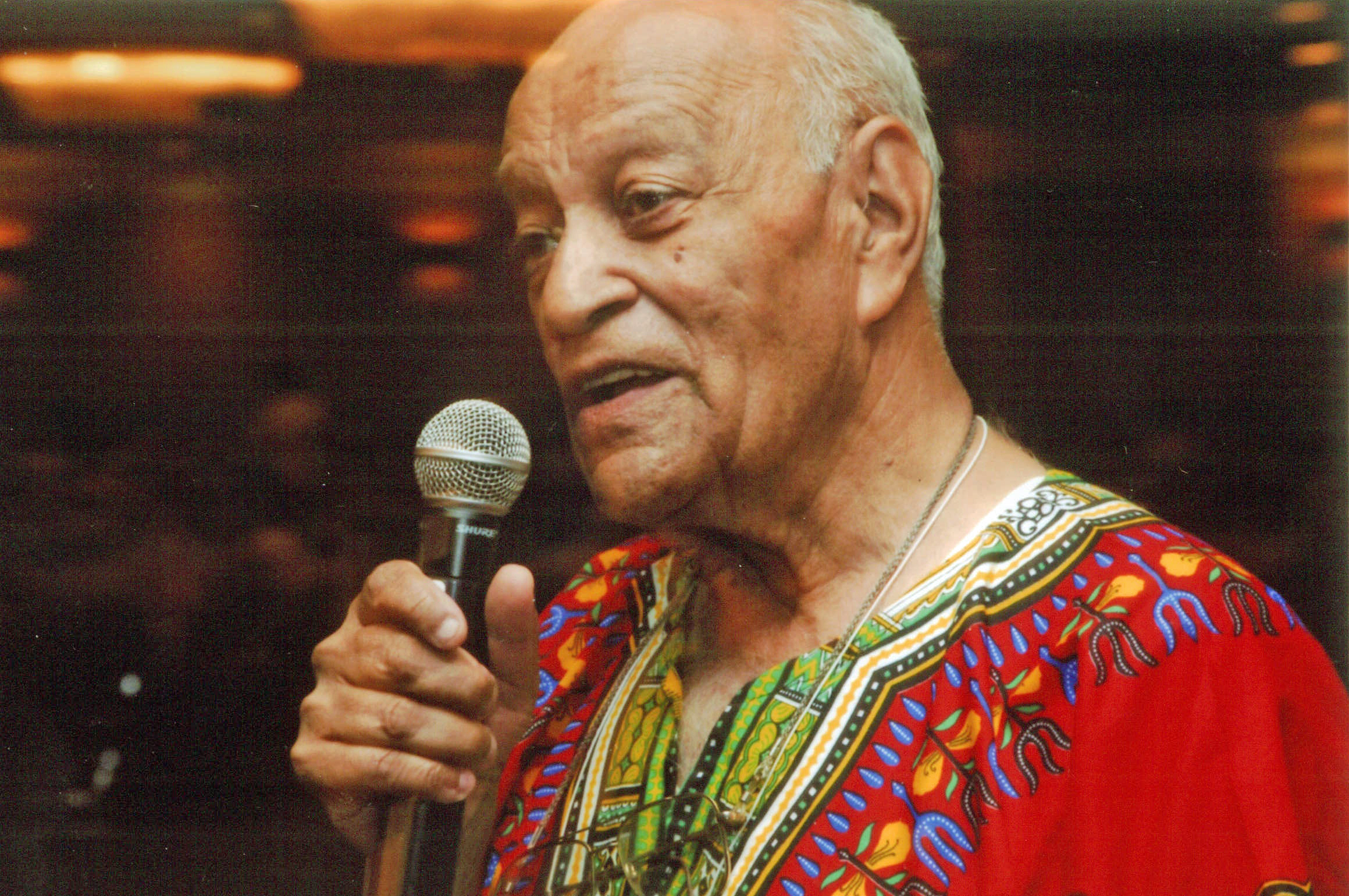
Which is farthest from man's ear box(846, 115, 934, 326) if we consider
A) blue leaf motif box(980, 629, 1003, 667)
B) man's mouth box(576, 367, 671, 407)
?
blue leaf motif box(980, 629, 1003, 667)

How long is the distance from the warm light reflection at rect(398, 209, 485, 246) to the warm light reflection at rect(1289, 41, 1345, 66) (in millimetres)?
1039

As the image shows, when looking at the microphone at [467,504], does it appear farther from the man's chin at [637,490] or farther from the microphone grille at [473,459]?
the man's chin at [637,490]

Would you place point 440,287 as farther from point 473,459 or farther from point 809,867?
point 809,867

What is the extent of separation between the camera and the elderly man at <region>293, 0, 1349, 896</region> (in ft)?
3.31

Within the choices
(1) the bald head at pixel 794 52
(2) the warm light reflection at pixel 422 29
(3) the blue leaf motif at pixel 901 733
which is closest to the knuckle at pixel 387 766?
(3) the blue leaf motif at pixel 901 733

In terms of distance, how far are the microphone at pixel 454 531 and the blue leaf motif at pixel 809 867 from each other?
1.05ft

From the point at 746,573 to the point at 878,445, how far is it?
22cm

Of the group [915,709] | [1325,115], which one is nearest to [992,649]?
[915,709]

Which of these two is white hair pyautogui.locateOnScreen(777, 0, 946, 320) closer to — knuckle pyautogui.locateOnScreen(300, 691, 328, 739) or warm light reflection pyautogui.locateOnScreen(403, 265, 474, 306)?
warm light reflection pyautogui.locateOnScreen(403, 265, 474, 306)

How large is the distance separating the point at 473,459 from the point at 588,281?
27cm

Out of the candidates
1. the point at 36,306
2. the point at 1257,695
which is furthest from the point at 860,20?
the point at 36,306

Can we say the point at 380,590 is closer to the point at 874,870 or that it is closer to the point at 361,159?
the point at 874,870

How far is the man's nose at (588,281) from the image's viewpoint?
1197 millimetres

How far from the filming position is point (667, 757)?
126 centimetres
